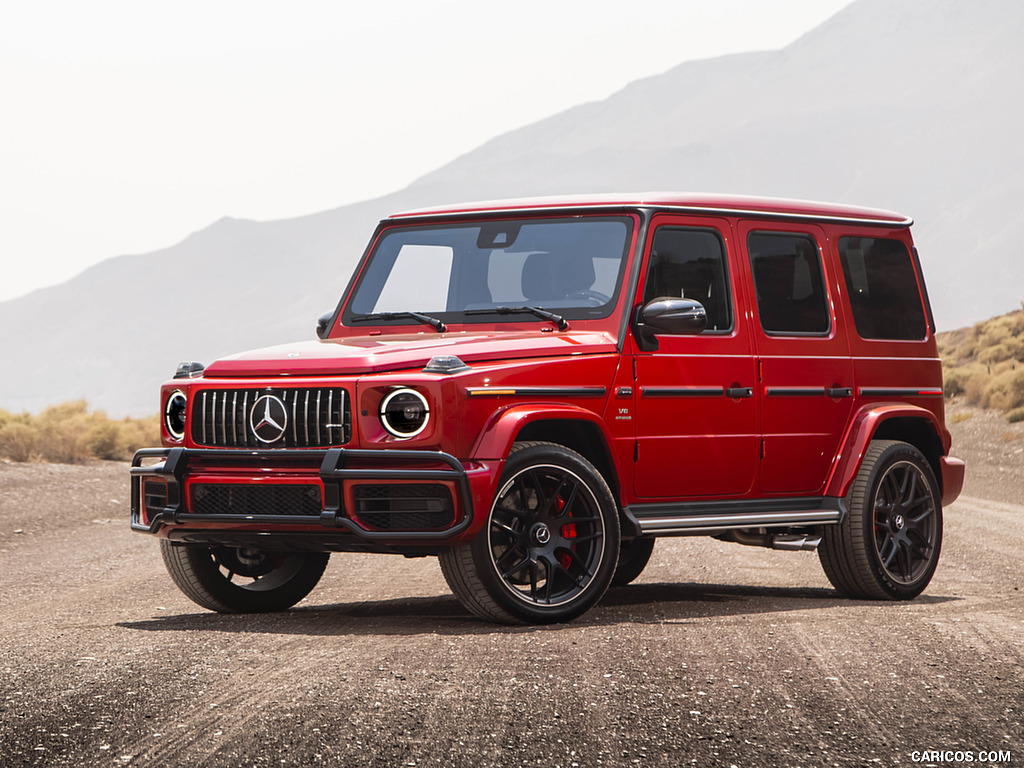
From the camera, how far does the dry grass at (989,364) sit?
32.7 m

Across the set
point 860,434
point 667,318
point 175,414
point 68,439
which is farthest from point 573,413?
point 68,439

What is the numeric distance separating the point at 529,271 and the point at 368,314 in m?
1.06

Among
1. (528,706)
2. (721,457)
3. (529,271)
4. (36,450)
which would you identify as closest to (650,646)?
(528,706)

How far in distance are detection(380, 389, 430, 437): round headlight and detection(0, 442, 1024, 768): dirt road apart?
3.18 ft

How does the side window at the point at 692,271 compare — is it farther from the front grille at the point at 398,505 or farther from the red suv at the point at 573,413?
the front grille at the point at 398,505

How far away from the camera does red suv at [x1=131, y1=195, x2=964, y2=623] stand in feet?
22.4

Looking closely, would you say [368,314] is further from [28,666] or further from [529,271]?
[28,666]

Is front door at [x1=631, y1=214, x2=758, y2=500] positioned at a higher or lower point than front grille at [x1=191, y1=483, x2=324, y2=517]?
higher

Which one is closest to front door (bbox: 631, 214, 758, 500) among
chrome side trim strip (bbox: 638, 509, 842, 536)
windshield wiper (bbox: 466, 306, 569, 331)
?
chrome side trim strip (bbox: 638, 509, 842, 536)

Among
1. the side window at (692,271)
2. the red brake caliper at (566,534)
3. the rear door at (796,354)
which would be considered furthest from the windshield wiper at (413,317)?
the rear door at (796,354)

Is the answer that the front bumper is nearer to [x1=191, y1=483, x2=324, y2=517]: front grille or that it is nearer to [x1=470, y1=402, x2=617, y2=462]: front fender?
[x1=191, y1=483, x2=324, y2=517]: front grille

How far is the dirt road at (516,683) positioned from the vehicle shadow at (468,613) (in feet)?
0.11

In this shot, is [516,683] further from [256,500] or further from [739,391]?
[739,391]

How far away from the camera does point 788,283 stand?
28.5 feet
